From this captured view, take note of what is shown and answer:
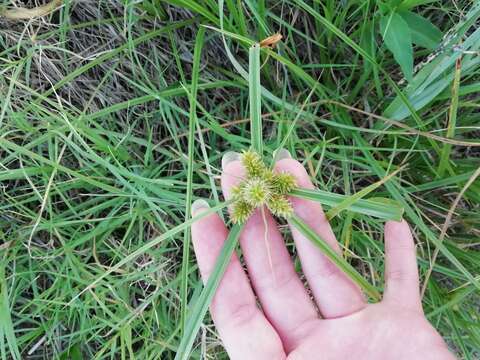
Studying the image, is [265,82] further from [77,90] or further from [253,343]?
[253,343]

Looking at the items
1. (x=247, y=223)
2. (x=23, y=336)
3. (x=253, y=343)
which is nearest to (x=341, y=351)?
(x=253, y=343)

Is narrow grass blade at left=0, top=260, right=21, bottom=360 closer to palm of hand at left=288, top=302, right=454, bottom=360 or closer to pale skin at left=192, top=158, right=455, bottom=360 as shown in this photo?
pale skin at left=192, top=158, right=455, bottom=360

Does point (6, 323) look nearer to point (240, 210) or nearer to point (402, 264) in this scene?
point (240, 210)

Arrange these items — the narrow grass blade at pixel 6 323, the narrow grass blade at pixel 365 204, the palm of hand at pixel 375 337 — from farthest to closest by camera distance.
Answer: the narrow grass blade at pixel 6 323 < the palm of hand at pixel 375 337 < the narrow grass blade at pixel 365 204

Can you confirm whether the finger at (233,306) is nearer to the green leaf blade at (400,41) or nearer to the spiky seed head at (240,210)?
the spiky seed head at (240,210)

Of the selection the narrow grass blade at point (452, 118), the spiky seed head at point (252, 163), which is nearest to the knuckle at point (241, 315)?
the spiky seed head at point (252, 163)
